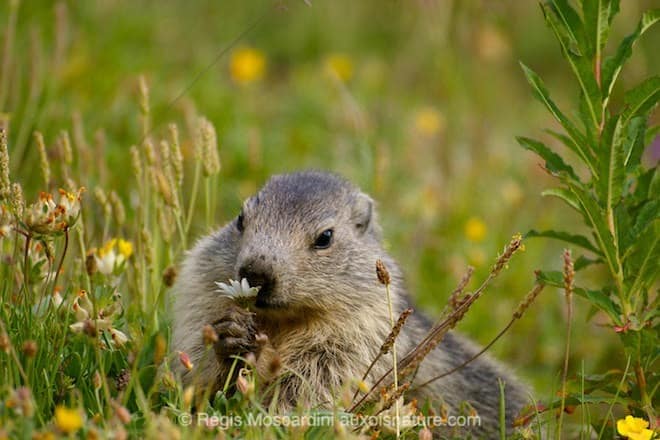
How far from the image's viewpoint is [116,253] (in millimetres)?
4641

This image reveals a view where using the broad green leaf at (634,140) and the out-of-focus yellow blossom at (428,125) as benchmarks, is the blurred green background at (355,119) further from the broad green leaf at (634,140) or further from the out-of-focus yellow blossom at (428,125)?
the broad green leaf at (634,140)

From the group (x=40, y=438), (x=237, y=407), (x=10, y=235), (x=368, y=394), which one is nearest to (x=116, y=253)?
(x=10, y=235)

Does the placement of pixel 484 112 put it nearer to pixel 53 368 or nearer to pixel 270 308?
pixel 270 308

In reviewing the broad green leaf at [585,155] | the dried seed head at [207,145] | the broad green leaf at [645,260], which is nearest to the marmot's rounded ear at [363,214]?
the dried seed head at [207,145]

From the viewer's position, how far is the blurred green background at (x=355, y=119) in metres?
6.58

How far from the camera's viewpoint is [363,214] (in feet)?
15.5

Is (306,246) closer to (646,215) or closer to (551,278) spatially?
(551,278)

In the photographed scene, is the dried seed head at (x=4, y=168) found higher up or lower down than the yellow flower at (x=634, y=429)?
higher up

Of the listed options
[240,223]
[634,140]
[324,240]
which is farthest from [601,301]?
[240,223]

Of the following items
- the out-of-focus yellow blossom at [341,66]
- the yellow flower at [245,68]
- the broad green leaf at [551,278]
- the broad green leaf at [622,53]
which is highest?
the out-of-focus yellow blossom at [341,66]

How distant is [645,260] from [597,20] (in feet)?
3.18

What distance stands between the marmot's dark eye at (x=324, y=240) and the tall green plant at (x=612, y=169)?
39.1 inches

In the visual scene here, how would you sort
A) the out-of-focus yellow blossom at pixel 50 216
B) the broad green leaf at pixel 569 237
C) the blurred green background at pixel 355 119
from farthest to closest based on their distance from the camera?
1. the blurred green background at pixel 355 119
2. the broad green leaf at pixel 569 237
3. the out-of-focus yellow blossom at pixel 50 216

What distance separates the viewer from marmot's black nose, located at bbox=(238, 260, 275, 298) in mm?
3842
